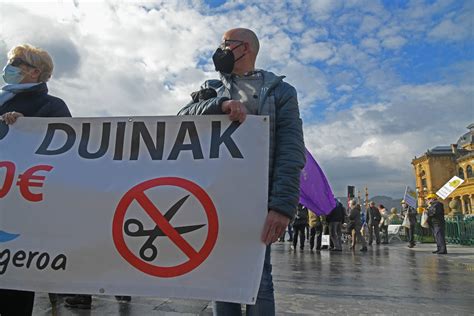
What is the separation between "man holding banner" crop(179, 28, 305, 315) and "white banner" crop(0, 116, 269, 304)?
0.25 ft

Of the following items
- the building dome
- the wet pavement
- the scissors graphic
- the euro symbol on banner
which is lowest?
the wet pavement

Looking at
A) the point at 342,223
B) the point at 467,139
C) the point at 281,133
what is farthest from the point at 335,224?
the point at 467,139

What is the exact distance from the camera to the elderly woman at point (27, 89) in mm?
2480

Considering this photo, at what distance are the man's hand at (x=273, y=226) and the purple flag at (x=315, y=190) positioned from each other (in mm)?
3320

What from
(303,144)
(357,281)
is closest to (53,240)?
(303,144)

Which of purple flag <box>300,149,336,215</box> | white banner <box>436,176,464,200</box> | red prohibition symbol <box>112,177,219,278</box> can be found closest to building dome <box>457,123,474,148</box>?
white banner <box>436,176,464,200</box>

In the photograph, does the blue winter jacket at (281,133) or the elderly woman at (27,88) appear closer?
the blue winter jacket at (281,133)

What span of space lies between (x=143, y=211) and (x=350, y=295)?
4074 millimetres

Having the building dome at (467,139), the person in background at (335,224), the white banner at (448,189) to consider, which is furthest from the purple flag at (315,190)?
the building dome at (467,139)

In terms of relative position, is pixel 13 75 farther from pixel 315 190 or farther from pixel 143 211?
pixel 315 190

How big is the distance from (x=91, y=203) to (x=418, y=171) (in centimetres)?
12534

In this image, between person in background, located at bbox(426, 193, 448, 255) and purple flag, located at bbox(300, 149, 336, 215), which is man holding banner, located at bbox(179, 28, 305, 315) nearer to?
purple flag, located at bbox(300, 149, 336, 215)

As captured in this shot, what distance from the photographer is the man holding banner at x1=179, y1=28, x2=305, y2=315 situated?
2027 millimetres

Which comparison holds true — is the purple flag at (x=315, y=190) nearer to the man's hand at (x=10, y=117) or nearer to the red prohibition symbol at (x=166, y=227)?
the red prohibition symbol at (x=166, y=227)
